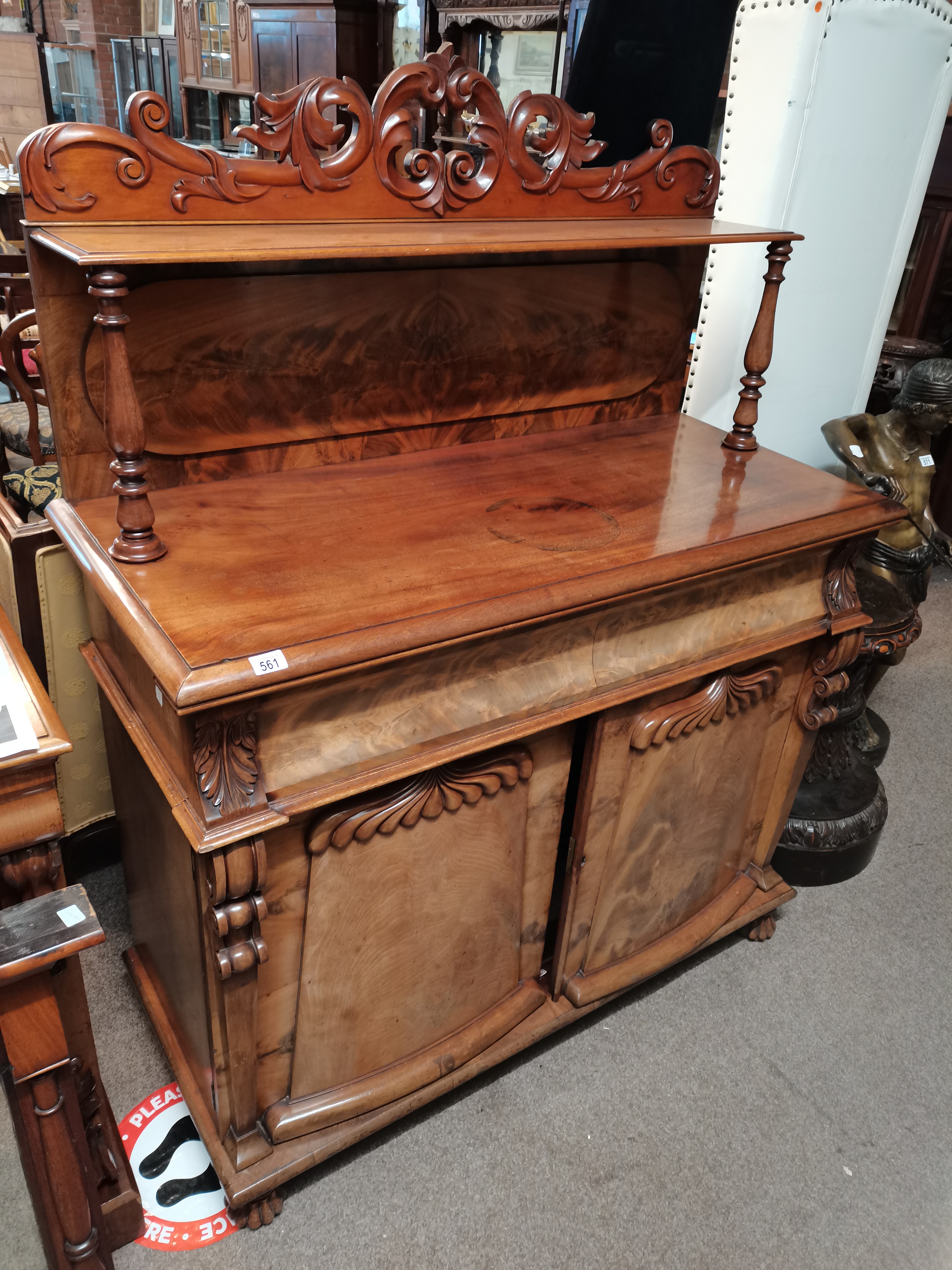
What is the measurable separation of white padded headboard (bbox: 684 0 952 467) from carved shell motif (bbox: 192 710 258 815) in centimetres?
144

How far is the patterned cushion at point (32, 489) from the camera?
193 cm

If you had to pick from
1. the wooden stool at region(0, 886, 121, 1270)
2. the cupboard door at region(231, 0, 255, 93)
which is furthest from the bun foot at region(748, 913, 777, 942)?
the cupboard door at region(231, 0, 255, 93)

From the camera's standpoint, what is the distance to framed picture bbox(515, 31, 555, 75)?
4.06 meters

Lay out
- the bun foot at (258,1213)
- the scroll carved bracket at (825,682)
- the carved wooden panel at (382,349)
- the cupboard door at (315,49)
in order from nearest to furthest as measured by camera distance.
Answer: the carved wooden panel at (382,349)
the bun foot at (258,1213)
the scroll carved bracket at (825,682)
the cupboard door at (315,49)

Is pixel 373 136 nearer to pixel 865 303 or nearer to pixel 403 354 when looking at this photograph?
pixel 403 354

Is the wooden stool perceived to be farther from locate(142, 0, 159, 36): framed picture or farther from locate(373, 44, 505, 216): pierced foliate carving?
locate(142, 0, 159, 36): framed picture

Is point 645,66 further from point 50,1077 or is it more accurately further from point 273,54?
point 273,54

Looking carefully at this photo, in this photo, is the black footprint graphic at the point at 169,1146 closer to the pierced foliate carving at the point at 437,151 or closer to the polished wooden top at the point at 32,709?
the polished wooden top at the point at 32,709

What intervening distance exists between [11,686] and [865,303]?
204 cm

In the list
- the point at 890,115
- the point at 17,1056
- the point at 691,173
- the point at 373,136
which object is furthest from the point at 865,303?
the point at 17,1056

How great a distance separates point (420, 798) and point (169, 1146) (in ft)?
2.68

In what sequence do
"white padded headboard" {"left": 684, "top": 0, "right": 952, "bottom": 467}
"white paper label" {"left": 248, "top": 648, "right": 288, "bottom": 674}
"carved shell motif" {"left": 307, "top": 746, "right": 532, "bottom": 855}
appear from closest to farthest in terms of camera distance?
"white paper label" {"left": 248, "top": 648, "right": 288, "bottom": 674} < "carved shell motif" {"left": 307, "top": 746, "right": 532, "bottom": 855} < "white padded headboard" {"left": 684, "top": 0, "right": 952, "bottom": 467}

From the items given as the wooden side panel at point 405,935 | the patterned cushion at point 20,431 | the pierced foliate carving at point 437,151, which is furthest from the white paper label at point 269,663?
Answer: the patterned cushion at point 20,431

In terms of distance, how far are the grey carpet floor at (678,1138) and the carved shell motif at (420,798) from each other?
69 centimetres
